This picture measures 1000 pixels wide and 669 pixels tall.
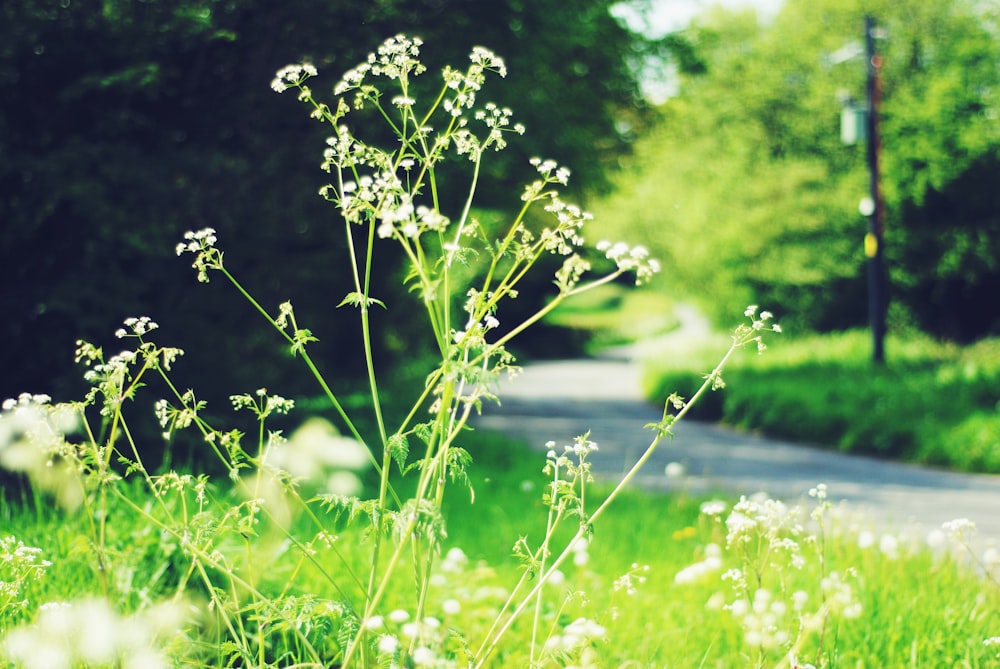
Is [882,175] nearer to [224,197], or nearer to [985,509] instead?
[985,509]

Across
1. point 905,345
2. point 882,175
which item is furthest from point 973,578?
point 882,175

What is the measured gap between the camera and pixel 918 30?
21.7 metres

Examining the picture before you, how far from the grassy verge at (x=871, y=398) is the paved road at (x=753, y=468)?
0.41 metres

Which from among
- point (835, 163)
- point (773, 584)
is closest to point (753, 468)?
point (773, 584)

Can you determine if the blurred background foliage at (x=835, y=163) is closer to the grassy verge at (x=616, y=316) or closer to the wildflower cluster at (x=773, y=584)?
the grassy verge at (x=616, y=316)

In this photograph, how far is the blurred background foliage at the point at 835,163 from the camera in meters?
19.9

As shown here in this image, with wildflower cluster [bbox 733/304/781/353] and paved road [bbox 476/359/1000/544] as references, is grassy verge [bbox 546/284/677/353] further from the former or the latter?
wildflower cluster [bbox 733/304/781/353]

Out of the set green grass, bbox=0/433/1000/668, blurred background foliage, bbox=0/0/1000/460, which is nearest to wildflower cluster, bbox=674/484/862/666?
green grass, bbox=0/433/1000/668

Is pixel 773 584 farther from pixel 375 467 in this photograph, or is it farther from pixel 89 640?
pixel 89 640

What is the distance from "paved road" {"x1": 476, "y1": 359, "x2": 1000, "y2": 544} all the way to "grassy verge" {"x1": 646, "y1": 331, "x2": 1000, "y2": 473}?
0.41 m

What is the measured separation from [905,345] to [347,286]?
14804 mm

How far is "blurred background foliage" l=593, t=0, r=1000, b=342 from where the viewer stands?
19.9m

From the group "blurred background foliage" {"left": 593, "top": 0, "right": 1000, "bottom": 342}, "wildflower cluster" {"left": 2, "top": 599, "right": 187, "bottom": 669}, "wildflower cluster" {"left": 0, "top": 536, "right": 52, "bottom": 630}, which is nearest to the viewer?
"wildflower cluster" {"left": 2, "top": 599, "right": 187, "bottom": 669}

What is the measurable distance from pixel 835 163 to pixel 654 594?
19.6 metres
